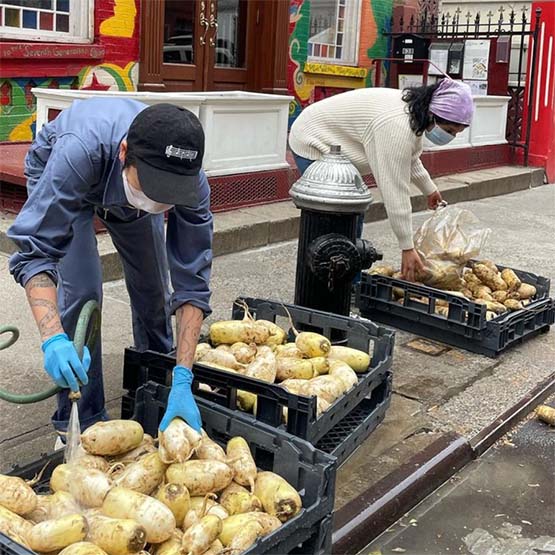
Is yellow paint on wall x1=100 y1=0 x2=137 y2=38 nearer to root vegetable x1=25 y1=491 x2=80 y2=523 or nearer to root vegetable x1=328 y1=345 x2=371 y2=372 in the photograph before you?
root vegetable x1=328 y1=345 x2=371 y2=372

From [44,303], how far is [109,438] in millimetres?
531

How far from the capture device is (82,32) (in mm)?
8234

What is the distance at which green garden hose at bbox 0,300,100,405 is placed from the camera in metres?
Answer: 2.65

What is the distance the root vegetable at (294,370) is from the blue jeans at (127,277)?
1.89ft

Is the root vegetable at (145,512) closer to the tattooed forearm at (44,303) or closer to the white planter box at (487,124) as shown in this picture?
the tattooed forearm at (44,303)

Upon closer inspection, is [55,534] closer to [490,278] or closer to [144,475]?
[144,475]

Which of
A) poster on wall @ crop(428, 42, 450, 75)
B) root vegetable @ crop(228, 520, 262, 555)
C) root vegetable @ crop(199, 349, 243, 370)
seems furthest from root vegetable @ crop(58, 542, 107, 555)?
poster on wall @ crop(428, 42, 450, 75)

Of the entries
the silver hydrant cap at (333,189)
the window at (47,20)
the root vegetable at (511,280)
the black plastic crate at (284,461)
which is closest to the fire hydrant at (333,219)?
the silver hydrant cap at (333,189)

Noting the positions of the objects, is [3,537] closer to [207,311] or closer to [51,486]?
[51,486]

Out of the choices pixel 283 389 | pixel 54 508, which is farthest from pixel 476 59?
pixel 54 508

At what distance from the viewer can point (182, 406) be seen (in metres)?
2.84

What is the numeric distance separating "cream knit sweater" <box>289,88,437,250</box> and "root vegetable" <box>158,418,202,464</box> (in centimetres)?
243

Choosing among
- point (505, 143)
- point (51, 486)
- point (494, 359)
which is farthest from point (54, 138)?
point (505, 143)

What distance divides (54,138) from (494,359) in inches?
122
